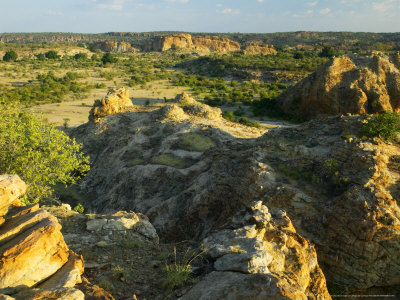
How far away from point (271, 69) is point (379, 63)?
30181 millimetres

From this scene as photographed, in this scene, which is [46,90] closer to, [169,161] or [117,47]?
[169,161]

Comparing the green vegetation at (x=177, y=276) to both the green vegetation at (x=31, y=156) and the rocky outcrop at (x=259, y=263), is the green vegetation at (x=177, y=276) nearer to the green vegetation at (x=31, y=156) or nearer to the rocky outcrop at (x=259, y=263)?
the rocky outcrop at (x=259, y=263)

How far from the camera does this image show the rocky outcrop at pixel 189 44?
128 meters

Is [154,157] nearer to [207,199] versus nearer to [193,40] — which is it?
[207,199]

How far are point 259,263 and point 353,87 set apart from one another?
92.4 ft

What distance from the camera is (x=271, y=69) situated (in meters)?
59.6

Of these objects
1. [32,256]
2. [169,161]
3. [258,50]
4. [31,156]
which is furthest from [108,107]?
[258,50]

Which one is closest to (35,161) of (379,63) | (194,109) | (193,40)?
(194,109)

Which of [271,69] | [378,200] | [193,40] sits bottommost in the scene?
[378,200]

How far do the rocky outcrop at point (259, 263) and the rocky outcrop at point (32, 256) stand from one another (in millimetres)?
2258

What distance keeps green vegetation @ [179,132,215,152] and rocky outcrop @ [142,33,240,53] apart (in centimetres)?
11417

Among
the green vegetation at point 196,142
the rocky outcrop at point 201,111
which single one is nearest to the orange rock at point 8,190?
the green vegetation at point 196,142

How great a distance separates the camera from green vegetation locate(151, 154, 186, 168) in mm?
17314

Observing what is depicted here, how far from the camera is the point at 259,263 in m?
5.81
